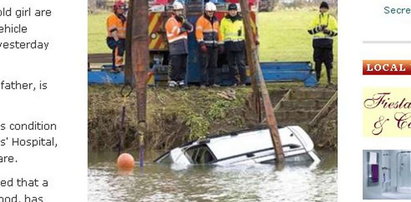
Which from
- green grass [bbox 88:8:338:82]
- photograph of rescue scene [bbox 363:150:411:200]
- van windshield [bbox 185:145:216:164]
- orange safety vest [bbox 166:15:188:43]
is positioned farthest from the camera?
orange safety vest [bbox 166:15:188:43]

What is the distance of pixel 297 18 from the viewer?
5.48 ft

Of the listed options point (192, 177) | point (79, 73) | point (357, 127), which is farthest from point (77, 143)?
point (192, 177)

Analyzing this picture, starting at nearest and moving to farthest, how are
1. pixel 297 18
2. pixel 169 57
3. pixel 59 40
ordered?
pixel 59 40
pixel 297 18
pixel 169 57

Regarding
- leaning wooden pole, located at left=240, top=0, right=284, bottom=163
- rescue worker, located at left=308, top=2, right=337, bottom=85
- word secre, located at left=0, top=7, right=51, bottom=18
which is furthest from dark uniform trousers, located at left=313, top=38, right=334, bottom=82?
word secre, located at left=0, top=7, right=51, bottom=18

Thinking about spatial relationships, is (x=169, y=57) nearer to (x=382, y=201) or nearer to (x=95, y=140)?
(x=95, y=140)

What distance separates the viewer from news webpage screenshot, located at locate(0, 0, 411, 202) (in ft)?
3.68

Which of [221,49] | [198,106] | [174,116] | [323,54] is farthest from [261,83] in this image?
[221,49]

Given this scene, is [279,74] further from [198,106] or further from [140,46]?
[140,46]

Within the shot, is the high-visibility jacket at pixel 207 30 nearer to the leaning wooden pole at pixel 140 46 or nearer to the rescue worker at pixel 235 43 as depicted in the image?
the rescue worker at pixel 235 43

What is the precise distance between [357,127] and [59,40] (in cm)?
39

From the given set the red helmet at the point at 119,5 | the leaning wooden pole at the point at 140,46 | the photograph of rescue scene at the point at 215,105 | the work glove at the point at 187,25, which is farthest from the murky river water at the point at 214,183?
the work glove at the point at 187,25

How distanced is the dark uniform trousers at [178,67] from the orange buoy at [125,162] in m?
0.29

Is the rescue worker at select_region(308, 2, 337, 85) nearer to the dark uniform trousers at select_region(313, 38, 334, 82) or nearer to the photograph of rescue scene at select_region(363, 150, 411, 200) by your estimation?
the dark uniform trousers at select_region(313, 38, 334, 82)

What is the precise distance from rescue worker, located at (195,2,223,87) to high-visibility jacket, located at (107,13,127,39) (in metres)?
0.40
